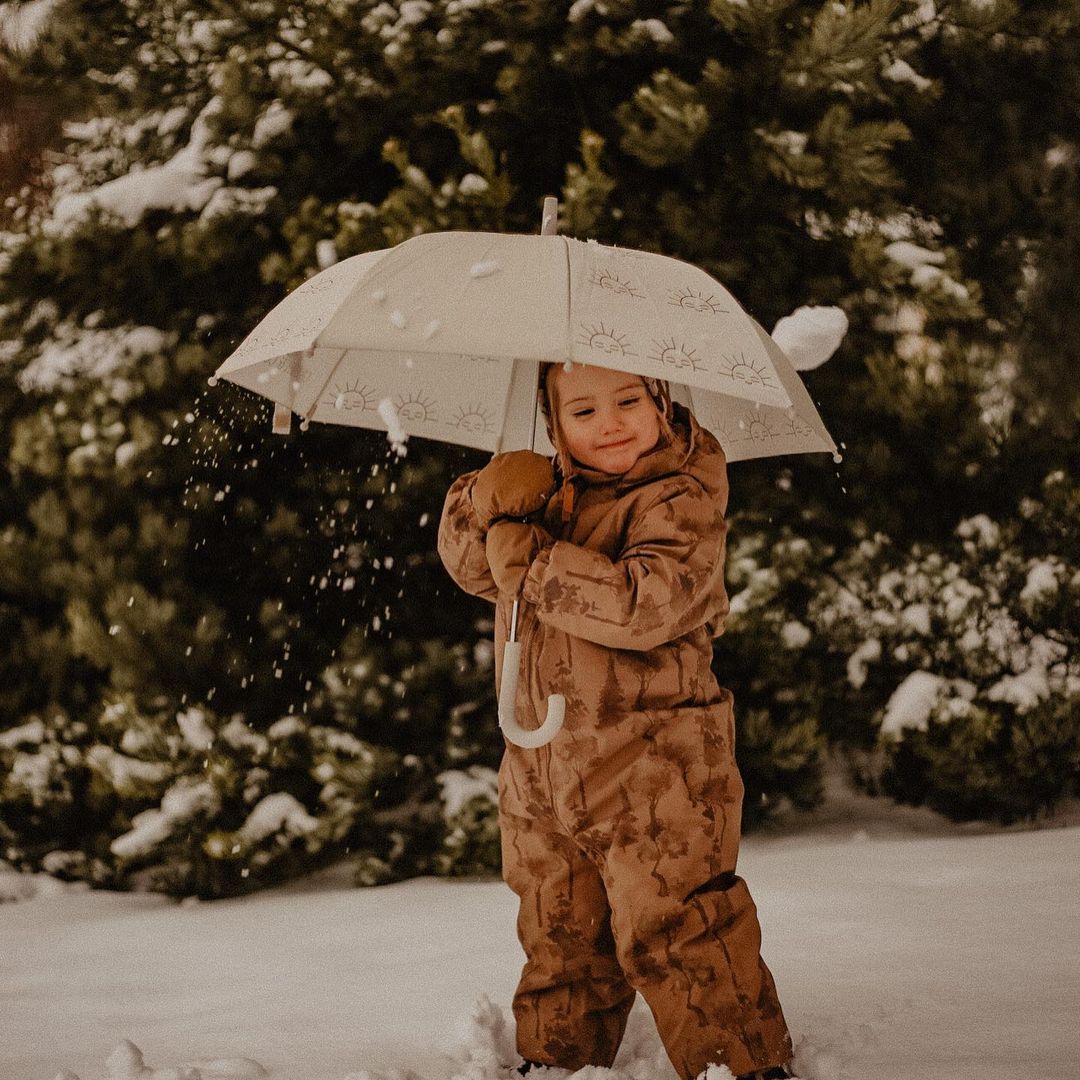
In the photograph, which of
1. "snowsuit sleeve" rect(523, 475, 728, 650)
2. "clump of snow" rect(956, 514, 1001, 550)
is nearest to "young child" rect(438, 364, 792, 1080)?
"snowsuit sleeve" rect(523, 475, 728, 650)

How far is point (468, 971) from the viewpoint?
3.13 m

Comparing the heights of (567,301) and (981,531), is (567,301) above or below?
above

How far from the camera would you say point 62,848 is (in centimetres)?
414

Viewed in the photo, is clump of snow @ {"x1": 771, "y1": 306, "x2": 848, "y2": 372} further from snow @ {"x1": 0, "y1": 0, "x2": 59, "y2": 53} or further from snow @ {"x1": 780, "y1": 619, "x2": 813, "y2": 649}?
snow @ {"x1": 0, "y1": 0, "x2": 59, "y2": 53}

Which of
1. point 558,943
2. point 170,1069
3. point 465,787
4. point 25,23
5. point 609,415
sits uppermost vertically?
point 25,23

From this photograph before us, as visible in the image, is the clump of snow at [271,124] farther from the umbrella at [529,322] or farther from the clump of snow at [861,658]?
the clump of snow at [861,658]

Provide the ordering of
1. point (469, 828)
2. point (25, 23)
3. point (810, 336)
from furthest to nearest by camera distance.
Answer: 1. point (25, 23)
2. point (469, 828)
3. point (810, 336)

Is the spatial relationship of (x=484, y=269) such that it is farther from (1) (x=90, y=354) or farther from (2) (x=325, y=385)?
(1) (x=90, y=354)

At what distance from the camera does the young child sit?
7.16ft

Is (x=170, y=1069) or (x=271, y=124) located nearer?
(x=170, y=1069)

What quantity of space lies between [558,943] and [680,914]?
276mm

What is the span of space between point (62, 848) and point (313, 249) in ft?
6.70

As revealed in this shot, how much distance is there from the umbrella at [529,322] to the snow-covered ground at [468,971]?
931 mm

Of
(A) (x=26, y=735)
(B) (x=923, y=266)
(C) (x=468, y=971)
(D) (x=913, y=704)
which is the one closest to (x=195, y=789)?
(A) (x=26, y=735)
